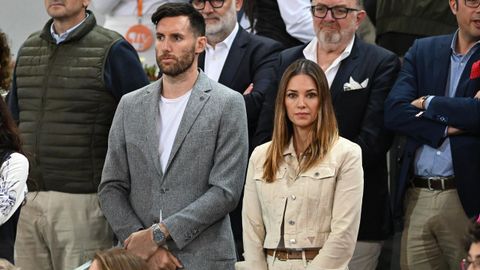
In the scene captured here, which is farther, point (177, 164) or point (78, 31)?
point (78, 31)

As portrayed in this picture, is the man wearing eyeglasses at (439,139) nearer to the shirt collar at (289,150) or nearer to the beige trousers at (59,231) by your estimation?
the shirt collar at (289,150)

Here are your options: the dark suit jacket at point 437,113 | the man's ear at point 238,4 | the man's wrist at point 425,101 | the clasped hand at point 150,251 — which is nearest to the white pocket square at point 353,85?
the dark suit jacket at point 437,113

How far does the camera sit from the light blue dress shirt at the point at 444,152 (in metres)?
6.08

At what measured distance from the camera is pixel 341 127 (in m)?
6.34

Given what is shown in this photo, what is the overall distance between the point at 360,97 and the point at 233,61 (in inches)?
35.5

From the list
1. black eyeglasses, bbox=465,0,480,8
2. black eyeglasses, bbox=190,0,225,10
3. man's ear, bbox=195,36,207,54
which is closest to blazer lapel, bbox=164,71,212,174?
man's ear, bbox=195,36,207,54

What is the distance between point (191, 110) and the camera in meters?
5.95

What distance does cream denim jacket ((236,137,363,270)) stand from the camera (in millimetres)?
5562

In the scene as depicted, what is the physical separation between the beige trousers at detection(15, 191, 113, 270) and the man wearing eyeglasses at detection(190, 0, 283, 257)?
0.81 m

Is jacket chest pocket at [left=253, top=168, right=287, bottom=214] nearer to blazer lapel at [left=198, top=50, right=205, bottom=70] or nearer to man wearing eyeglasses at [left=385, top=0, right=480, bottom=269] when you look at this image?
man wearing eyeglasses at [left=385, top=0, right=480, bottom=269]

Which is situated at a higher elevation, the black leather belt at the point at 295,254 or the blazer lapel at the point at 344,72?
the blazer lapel at the point at 344,72

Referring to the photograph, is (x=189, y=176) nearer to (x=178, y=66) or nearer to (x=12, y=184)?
(x=178, y=66)

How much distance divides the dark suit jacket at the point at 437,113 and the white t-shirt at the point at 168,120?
112 centimetres

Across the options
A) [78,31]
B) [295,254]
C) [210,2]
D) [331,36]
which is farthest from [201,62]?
[295,254]
